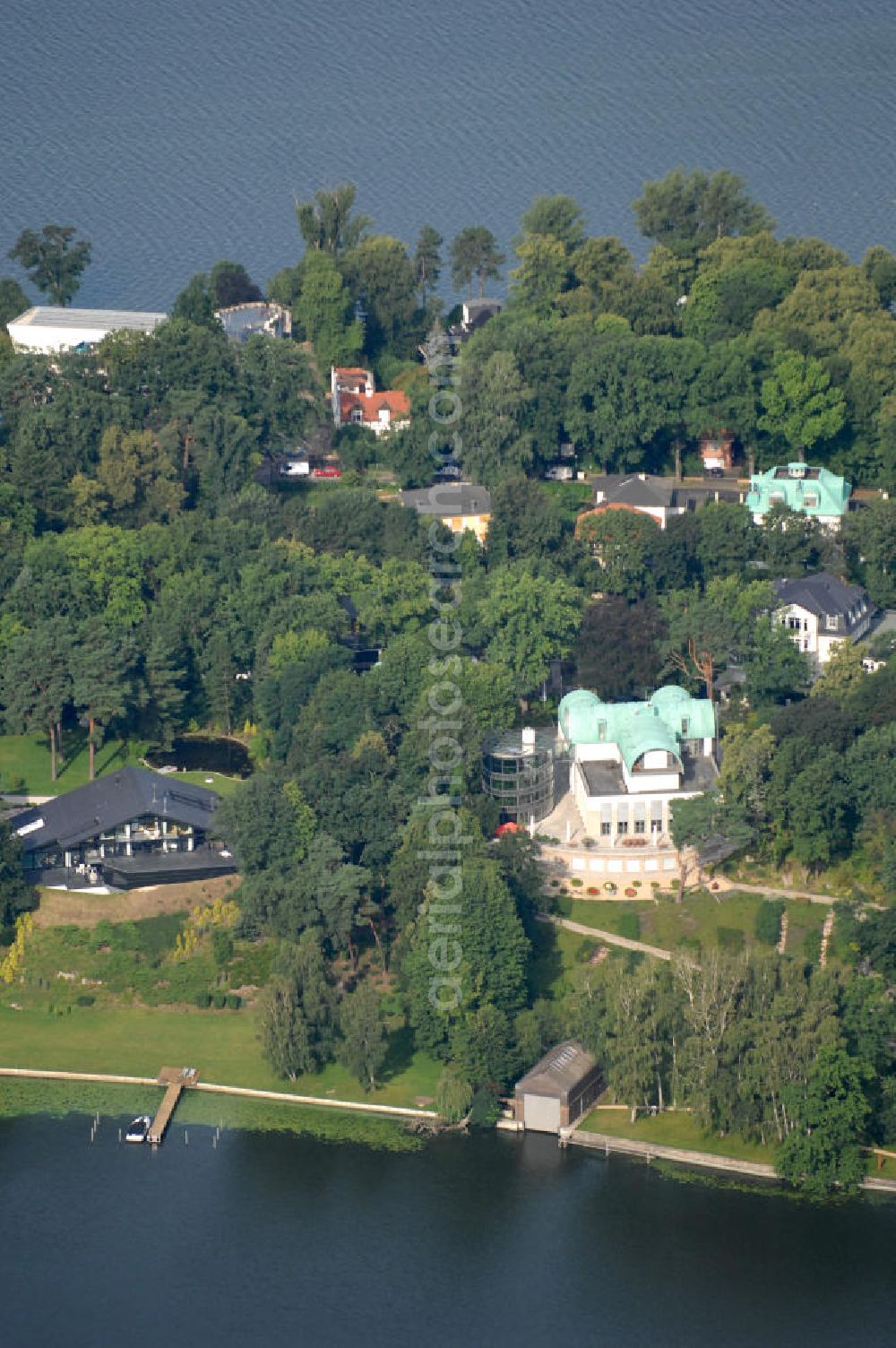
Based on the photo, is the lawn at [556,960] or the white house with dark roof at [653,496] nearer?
the lawn at [556,960]

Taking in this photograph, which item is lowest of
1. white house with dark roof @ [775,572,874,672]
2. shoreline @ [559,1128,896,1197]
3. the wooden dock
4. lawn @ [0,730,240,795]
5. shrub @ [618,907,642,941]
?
shoreline @ [559,1128,896,1197]

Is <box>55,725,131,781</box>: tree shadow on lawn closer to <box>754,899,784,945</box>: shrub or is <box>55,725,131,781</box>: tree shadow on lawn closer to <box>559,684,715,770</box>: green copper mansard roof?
<box>559,684,715,770</box>: green copper mansard roof

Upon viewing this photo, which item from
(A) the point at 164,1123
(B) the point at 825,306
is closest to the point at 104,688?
(A) the point at 164,1123

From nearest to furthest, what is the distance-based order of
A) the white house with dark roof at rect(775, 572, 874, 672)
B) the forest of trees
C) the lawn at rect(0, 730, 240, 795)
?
the forest of trees < the lawn at rect(0, 730, 240, 795) < the white house with dark roof at rect(775, 572, 874, 672)

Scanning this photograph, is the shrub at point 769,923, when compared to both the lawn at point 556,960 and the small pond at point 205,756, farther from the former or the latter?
the small pond at point 205,756

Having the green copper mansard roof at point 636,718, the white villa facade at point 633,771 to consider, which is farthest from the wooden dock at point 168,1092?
the green copper mansard roof at point 636,718

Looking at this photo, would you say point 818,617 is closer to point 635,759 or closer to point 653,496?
point 653,496

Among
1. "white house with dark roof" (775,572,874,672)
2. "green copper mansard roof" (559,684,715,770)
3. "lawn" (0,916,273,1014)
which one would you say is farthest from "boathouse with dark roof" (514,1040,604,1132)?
"white house with dark roof" (775,572,874,672)
